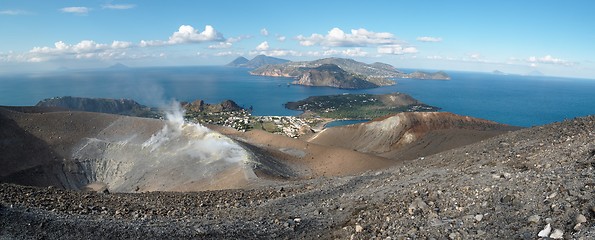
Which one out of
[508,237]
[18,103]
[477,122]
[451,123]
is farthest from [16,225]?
[18,103]

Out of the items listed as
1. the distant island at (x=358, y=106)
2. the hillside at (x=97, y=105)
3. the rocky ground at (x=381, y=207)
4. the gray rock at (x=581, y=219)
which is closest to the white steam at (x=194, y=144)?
the rocky ground at (x=381, y=207)

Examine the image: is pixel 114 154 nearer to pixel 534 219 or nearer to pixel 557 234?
pixel 534 219

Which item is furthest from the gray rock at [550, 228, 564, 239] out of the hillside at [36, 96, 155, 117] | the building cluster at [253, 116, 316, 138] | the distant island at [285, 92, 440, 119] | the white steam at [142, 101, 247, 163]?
the distant island at [285, 92, 440, 119]

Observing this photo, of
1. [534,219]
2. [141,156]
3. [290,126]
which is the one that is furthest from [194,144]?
[290,126]

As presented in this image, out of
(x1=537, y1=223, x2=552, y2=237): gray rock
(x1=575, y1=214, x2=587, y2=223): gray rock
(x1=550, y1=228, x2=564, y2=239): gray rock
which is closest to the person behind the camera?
(x1=550, y1=228, x2=564, y2=239): gray rock

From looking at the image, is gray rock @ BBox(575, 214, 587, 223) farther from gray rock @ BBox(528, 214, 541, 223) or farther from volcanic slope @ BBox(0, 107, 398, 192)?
volcanic slope @ BBox(0, 107, 398, 192)

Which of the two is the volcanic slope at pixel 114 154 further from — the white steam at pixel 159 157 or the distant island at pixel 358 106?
the distant island at pixel 358 106
